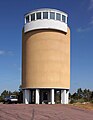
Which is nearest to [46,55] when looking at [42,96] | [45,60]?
[45,60]

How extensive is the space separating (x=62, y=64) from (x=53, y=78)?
2940 millimetres

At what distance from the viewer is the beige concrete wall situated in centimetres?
4293

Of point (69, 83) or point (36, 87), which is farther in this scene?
point (69, 83)

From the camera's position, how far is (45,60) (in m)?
43.0

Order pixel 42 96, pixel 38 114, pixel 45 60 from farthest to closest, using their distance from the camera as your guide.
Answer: pixel 42 96, pixel 45 60, pixel 38 114

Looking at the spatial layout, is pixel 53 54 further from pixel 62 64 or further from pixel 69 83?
pixel 69 83

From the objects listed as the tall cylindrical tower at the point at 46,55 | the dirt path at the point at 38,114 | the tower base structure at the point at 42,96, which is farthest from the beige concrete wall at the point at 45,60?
the dirt path at the point at 38,114

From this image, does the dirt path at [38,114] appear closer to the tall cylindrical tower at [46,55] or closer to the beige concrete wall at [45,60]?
the beige concrete wall at [45,60]

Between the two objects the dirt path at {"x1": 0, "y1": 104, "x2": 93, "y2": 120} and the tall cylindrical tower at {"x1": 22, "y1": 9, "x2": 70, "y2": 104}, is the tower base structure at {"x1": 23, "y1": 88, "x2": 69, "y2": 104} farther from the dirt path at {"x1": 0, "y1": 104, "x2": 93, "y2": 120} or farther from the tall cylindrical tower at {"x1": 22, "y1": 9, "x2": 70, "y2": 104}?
the dirt path at {"x1": 0, "y1": 104, "x2": 93, "y2": 120}

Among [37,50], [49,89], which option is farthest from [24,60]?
[49,89]

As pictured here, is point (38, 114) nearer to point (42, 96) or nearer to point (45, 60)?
point (45, 60)

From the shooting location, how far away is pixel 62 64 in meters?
44.1

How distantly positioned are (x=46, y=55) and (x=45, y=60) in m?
0.85

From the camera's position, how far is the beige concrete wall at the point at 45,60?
42931 mm
